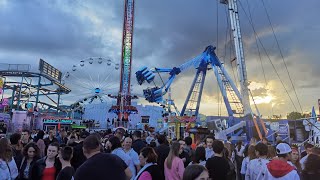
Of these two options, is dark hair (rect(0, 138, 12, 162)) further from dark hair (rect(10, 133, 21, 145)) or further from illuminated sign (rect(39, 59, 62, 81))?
illuminated sign (rect(39, 59, 62, 81))

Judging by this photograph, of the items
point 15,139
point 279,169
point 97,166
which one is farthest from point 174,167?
point 15,139

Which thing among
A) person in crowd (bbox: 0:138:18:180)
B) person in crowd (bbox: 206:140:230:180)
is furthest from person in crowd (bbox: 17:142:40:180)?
person in crowd (bbox: 206:140:230:180)

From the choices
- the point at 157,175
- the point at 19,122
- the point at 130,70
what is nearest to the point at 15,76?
the point at 19,122

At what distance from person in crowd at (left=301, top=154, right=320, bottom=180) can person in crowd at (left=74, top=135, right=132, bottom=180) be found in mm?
2494

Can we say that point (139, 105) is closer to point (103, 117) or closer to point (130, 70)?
point (103, 117)

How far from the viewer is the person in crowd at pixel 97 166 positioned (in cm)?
303

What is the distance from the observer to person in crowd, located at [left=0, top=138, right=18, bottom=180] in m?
4.27

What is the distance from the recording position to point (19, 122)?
35.2 m

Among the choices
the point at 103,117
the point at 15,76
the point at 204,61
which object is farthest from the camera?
the point at 103,117

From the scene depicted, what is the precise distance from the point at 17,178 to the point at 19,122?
34481mm

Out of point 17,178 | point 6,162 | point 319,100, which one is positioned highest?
point 319,100

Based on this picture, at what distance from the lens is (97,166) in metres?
3.09

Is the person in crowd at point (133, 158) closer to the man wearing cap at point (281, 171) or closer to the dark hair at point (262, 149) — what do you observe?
the dark hair at point (262, 149)

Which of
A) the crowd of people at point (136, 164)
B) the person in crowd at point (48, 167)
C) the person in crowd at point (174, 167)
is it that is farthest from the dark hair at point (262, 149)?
the person in crowd at point (48, 167)
